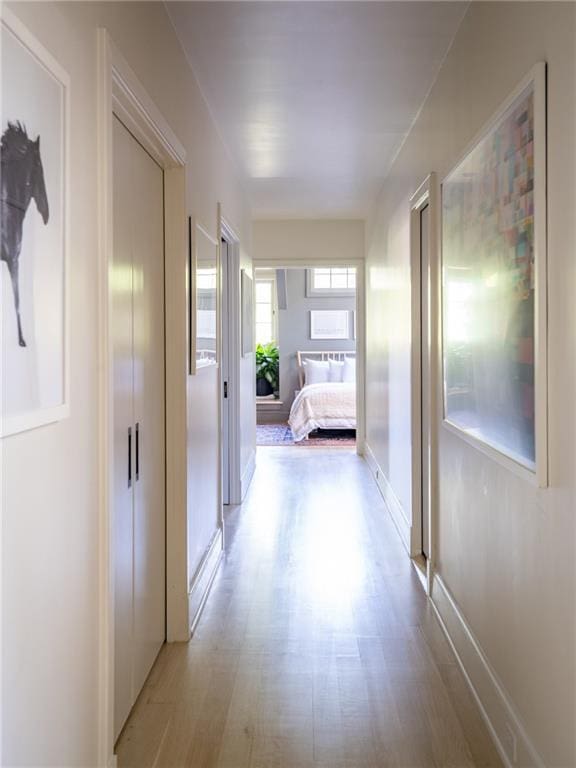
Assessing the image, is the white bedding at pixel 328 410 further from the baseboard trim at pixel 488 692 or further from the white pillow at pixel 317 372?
the baseboard trim at pixel 488 692

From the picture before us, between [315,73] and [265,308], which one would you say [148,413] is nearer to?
[315,73]

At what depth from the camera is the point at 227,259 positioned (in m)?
5.00

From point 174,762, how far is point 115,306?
139cm

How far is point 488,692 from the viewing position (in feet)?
6.93

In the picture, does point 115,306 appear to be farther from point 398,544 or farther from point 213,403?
point 398,544

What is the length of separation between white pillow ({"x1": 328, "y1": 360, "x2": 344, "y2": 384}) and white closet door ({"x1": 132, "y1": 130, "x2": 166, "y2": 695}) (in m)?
7.79

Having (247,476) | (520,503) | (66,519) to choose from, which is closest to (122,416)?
(66,519)

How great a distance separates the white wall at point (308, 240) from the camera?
688 centimetres

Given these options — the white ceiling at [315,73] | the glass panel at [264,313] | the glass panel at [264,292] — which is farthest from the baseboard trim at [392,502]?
the glass panel at [264,292]

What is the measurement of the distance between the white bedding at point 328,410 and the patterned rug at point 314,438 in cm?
18

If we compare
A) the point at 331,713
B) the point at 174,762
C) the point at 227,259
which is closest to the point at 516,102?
the point at 331,713

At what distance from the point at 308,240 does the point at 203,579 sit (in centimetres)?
453

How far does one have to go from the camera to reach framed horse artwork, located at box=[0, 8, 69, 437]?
1.17 m

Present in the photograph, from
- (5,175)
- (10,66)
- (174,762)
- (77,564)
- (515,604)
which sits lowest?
(174,762)
